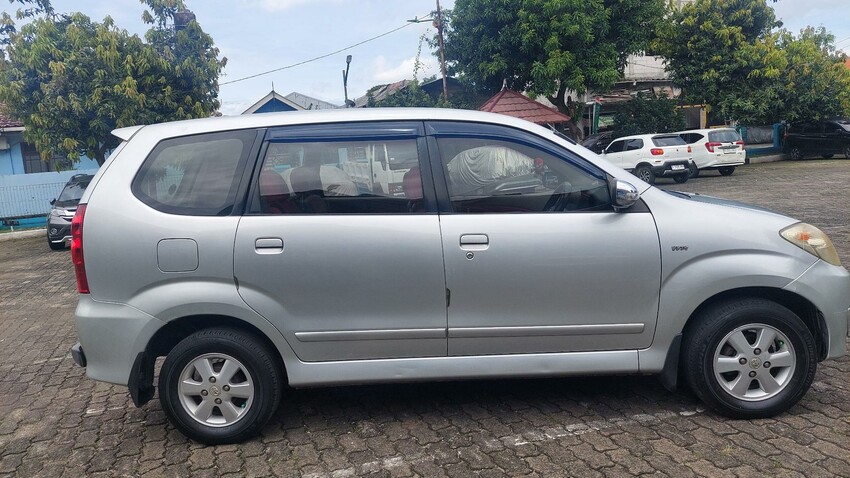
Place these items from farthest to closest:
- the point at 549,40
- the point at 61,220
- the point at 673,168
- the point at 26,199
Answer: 1. the point at 549,40
2. the point at 673,168
3. the point at 26,199
4. the point at 61,220

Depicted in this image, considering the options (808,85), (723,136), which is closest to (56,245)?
(723,136)

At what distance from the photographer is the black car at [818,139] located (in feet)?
78.6

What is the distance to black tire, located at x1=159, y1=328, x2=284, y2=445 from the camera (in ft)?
11.7

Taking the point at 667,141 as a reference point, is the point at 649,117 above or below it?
above

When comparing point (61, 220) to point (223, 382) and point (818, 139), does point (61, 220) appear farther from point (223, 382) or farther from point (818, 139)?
point (818, 139)

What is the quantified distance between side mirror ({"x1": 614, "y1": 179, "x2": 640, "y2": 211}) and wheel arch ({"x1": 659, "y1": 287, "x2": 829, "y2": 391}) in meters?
0.69

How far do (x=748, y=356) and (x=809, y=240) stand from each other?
722 mm

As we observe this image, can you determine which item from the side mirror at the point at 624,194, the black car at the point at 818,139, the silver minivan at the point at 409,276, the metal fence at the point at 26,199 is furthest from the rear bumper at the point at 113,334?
the black car at the point at 818,139

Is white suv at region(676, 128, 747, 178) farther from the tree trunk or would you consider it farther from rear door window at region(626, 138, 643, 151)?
the tree trunk

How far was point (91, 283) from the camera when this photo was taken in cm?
356

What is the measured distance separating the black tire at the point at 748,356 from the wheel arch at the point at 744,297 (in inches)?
1.4

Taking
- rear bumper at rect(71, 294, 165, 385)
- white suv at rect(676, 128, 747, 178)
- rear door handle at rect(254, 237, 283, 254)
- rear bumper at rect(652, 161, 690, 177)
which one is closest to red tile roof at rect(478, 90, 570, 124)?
rear bumper at rect(652, 161, 690, 177)

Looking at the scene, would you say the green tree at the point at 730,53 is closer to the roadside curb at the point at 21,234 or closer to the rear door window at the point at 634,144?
the rear door window at the point at 634,144

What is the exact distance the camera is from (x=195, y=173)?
3689mm
